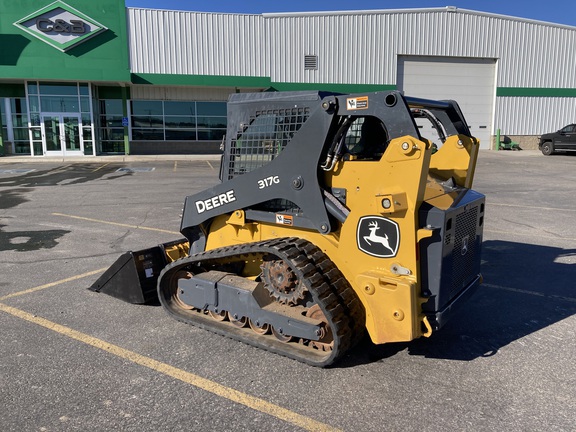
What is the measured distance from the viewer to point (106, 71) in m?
25.1

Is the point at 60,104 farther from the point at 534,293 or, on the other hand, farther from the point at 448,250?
the point at 448,250

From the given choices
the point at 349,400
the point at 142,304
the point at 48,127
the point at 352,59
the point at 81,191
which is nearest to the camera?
the point at 349,400

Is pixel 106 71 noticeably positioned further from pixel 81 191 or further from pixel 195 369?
pixel 195 369

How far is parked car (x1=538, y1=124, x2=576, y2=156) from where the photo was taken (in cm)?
2653

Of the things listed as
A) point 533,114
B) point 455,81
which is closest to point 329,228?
point 455,81

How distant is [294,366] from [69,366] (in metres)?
1.76

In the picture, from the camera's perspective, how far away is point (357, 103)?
10.9ft

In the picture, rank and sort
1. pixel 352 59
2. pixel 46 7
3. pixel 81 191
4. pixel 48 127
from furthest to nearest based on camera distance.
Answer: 1. pixel 352 59
2. pixel 48 127
3. pixel 46 7
4. pixel 81 191

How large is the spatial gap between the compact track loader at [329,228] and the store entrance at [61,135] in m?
25.6

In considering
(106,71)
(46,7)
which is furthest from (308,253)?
(46,7)

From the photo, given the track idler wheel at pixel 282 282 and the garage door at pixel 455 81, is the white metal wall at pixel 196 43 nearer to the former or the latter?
the garage door at pixel 455 81

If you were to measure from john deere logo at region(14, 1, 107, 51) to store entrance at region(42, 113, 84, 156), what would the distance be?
4.06 metres

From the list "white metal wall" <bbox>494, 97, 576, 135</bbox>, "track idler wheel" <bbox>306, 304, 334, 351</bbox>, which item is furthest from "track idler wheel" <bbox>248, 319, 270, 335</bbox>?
"white metal wall" <bbox>494, 97, 576, 135</bbox>

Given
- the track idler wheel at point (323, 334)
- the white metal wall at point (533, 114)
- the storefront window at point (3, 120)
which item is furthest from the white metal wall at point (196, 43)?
the track idler wheel at point (323, 334)
